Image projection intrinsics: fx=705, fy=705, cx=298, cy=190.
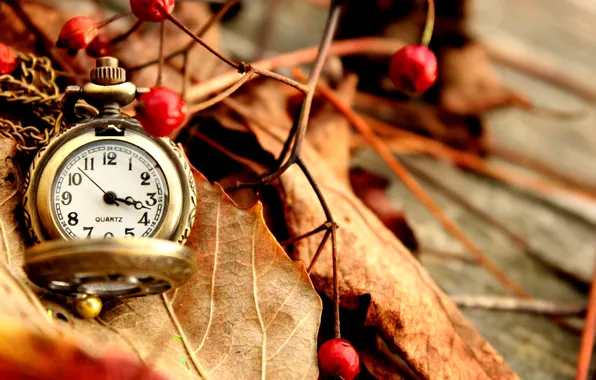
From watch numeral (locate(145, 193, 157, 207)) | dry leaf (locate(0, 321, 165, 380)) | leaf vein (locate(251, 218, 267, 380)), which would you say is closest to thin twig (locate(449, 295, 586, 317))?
leaf vein (locate(251, 218, 267, 380))

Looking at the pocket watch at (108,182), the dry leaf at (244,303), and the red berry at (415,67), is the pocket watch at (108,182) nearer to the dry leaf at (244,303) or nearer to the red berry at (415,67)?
the dry leaf at (244,303)

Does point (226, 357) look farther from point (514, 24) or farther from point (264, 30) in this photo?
point (514, 24)

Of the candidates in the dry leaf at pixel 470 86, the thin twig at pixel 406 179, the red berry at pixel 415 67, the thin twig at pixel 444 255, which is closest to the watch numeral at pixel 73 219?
the red berry at pixel 415 67

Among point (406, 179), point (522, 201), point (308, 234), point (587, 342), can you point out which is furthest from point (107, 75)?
point (522, 201)

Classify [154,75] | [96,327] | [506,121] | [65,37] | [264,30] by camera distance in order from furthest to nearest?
[506,121] → [264,30] → [154,75] → [65,37] → [96,327]

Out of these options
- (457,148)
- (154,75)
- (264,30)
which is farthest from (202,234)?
(457,148)
